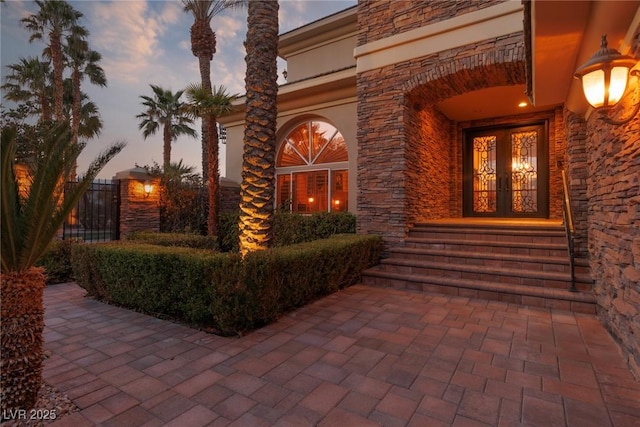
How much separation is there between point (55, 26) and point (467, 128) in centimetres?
1869

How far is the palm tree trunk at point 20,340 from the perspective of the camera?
1.97 meters

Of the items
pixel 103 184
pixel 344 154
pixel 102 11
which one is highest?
pixel 102 11

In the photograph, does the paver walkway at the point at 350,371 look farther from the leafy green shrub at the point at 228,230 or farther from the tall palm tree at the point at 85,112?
the tall palm tree at the point at 85,112

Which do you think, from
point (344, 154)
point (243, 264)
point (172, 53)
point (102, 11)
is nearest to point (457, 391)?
point (243, 264)

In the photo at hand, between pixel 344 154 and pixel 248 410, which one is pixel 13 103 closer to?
pixel 344 154

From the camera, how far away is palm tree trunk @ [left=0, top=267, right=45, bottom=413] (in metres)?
1.97

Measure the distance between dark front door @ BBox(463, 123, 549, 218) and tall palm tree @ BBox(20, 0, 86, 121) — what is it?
17.7 metres

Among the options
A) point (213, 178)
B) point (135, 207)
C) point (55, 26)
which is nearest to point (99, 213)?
point (135, 207)

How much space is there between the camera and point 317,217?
8656mm

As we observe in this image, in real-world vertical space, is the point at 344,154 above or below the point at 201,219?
above

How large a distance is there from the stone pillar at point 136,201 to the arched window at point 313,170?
12.6 feet

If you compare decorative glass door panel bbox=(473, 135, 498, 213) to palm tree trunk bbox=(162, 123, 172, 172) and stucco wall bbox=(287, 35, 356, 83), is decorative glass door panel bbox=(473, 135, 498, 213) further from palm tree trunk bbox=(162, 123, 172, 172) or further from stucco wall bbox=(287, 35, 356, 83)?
palm tree trunk bbox=(162, 123, 172, 172)

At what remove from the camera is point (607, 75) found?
8.42ft

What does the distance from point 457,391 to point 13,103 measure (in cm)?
2209
